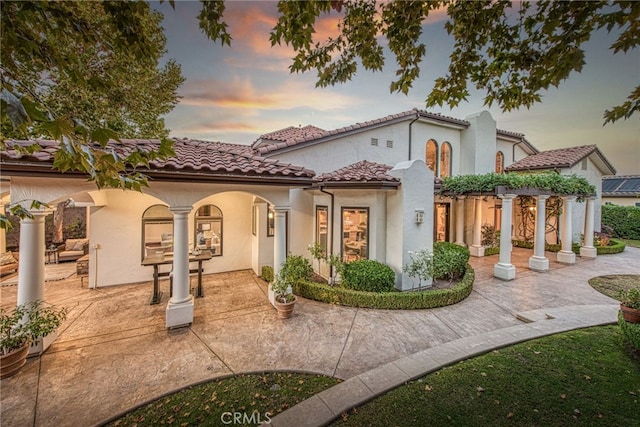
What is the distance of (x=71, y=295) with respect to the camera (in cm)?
816

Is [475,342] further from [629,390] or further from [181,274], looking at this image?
[181,274]

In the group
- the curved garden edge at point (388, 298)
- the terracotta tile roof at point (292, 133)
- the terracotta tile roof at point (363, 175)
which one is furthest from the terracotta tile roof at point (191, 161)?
the terracotta tile roof at point (292, 133)

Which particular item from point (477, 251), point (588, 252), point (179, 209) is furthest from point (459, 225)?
point (179, 209)

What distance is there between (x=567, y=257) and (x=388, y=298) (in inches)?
452

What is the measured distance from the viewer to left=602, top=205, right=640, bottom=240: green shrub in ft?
65.0

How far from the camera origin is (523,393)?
3979mm

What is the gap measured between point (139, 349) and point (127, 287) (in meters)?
4.73

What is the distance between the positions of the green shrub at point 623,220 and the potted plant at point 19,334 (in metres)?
32.8

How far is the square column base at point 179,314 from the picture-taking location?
6062mm

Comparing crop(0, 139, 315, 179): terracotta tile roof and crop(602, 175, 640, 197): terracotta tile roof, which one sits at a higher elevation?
crop(602, 175, 640, 197): terracotta tile roof

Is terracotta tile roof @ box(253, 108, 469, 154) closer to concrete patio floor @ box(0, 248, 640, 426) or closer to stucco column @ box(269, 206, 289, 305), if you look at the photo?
stucco column @ box(269, 206, 289, 305)

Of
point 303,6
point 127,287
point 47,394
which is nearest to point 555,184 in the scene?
point 303,6

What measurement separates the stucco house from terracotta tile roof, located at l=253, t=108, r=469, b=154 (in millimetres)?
57

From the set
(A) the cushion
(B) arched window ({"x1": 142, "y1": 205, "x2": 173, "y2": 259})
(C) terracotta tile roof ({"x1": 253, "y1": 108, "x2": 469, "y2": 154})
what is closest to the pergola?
(C) terracotta tile roof ({"x1": 253, "y1": 108, "x2": 469, "y2": 154})
